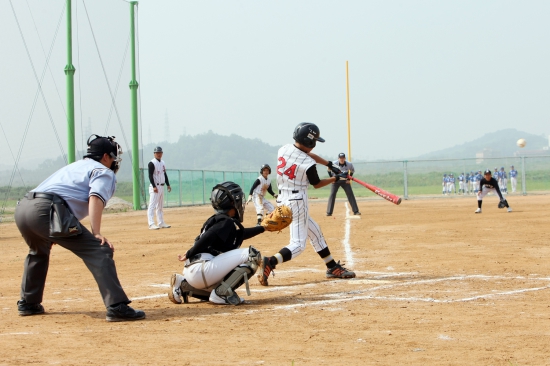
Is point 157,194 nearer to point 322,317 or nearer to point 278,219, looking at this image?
point 278,219

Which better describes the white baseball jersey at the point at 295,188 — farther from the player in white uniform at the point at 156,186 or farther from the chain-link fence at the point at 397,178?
the chain-link fence at the point at 397,178

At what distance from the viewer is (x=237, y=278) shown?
664 cm

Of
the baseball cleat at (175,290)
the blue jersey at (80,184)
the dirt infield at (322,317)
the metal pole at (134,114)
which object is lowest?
the dirt infield at (322,317)

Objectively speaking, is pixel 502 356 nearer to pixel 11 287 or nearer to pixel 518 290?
pixel 518 290

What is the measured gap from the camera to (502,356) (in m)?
4.33

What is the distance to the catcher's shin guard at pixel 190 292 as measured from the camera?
6850mm

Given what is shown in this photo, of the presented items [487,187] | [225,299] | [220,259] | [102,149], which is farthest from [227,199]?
[487,187]

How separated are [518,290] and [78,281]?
564 cm

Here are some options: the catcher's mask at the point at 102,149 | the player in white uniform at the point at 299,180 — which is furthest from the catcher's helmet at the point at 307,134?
the catcher's mask at the point at 102,149

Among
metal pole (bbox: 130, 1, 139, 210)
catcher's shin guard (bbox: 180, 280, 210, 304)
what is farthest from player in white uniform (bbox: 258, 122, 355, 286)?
metal pole (bbox: 130, 1, 139, 210)

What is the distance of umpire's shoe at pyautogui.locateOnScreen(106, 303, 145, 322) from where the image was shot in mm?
5879

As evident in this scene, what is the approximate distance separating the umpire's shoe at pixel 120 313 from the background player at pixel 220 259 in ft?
2.74

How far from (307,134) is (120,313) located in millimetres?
3359

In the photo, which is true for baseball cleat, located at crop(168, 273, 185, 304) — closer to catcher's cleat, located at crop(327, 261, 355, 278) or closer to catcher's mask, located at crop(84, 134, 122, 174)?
catcher's mask, located at crop(84, 134, 122, 174)
